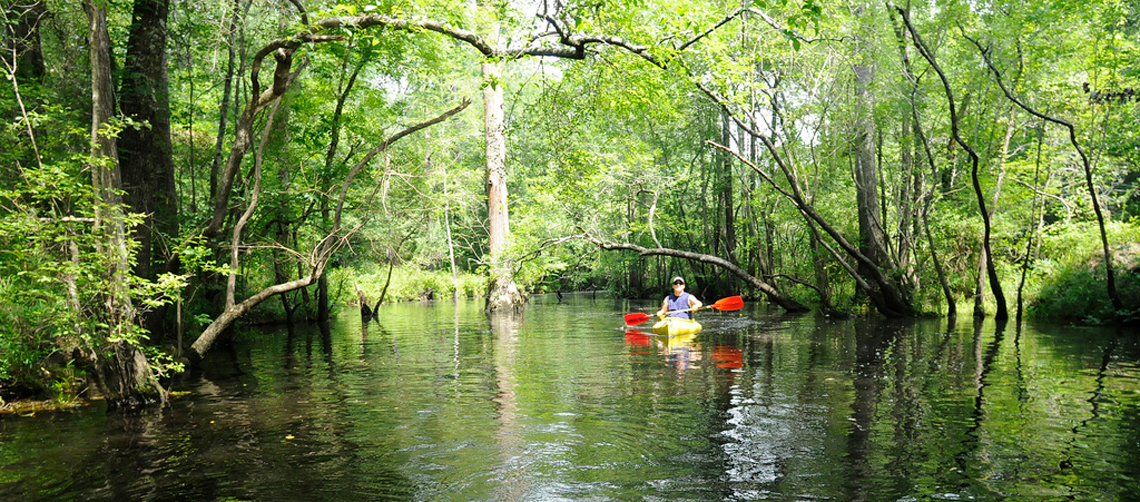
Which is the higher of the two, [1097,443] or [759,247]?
[759,247]

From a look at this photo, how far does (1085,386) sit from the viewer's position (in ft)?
25.3

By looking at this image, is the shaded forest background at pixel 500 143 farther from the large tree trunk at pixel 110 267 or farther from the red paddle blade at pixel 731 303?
the red paddle blade at pixel 731 303

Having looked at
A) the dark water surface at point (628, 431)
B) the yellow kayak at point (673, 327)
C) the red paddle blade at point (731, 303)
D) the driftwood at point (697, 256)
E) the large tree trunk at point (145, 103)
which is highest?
the large tree trunk at point (145, 103)

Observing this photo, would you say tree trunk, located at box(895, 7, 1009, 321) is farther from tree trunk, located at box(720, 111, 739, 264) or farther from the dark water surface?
tree trunk, located at box(720, 111, 739, 264)

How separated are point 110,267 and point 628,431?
5.25 m

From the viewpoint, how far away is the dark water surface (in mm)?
Result: 4586

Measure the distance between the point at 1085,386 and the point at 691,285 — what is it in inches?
1057

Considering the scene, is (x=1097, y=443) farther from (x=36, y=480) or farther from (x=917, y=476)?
(x=36, y=480)

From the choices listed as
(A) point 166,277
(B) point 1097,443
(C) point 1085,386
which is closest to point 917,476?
(B) point 1097,443

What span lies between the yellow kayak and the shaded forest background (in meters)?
3.08

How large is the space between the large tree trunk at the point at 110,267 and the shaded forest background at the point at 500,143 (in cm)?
3

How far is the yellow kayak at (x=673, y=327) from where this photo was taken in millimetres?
14132

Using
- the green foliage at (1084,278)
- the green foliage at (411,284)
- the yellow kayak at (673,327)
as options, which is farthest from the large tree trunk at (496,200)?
the green foliage at (1084,278)

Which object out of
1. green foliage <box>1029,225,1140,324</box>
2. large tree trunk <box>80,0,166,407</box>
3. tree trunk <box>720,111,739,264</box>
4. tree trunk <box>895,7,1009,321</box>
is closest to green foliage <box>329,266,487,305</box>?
tree trunk <box>720,111,739,264</box>
